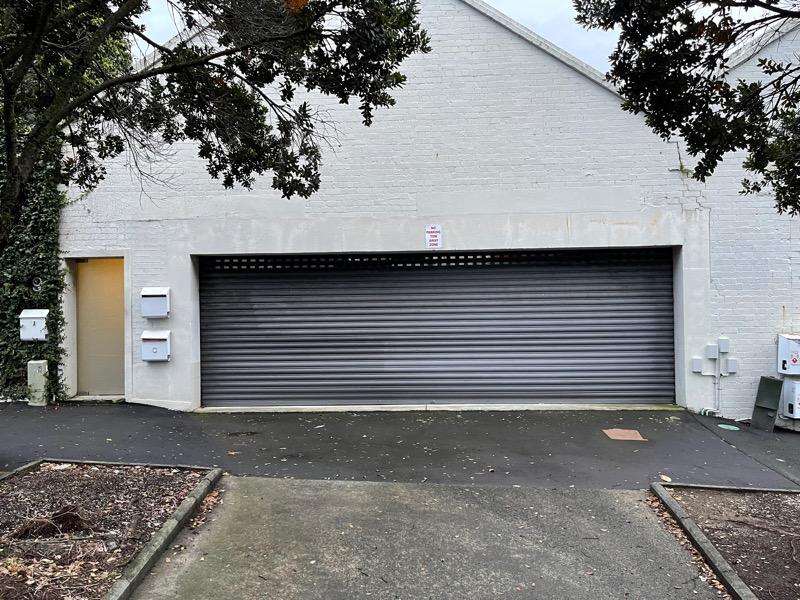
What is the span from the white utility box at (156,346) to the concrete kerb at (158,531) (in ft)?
9.09

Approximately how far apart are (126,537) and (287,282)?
5.35 meters

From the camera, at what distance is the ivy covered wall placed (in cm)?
876

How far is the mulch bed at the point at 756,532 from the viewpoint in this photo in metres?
3.69

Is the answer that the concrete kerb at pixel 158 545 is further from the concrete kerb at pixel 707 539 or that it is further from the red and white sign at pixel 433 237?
the red and white sign at pixel 433 237

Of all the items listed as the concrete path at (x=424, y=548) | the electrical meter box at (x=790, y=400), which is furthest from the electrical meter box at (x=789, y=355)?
the concrete path at (x=424, y=548)

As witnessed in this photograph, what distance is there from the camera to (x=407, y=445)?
679 centimetres

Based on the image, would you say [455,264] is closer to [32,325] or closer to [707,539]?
[707,539]

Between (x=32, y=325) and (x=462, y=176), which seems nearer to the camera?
(x=462, y=176)

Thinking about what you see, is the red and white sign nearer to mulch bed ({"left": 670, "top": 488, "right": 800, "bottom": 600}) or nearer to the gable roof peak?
the gable roof peak

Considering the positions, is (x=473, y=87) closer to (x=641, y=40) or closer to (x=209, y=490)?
Result: (x=641, y=40)

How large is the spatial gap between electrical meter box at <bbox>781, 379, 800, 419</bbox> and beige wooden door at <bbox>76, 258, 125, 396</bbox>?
10438 millimetres

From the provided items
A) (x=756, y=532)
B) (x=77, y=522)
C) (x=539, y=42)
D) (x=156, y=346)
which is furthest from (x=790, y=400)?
(x=156, y=346)

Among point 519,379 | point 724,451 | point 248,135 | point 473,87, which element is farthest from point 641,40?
point 519,379

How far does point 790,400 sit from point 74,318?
11314 mm
